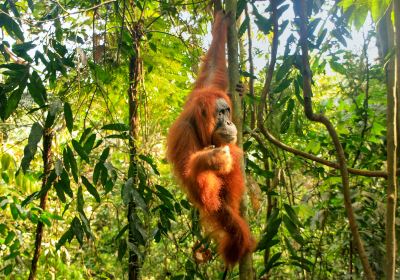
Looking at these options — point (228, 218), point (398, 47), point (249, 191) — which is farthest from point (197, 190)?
point (398, 47)

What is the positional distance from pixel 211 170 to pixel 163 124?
1.59m

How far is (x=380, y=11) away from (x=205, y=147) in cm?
134

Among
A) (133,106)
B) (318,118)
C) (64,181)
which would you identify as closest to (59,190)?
(64,181)

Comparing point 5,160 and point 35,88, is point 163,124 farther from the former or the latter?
point 35,88

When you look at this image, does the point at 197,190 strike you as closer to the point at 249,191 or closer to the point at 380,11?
the point at 249,191

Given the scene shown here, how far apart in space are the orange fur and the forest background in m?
0.15

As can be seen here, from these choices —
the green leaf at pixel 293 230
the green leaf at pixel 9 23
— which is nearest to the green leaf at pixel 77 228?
the green leaf at pixel 9 23

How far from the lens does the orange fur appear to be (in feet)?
7.70

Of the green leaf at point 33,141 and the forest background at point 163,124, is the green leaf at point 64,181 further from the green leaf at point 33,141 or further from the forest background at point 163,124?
the green leaf at point 33,141

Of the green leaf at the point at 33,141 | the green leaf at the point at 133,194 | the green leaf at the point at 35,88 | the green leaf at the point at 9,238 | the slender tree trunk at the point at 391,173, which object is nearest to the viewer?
the slender tree trunk at the point at 391,173

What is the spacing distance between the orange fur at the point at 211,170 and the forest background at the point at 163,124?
15 cm

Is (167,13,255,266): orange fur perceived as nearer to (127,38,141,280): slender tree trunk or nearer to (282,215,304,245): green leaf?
(282,215,304,245): green leaf

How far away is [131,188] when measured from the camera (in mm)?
2334

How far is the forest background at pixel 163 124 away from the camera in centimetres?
198
